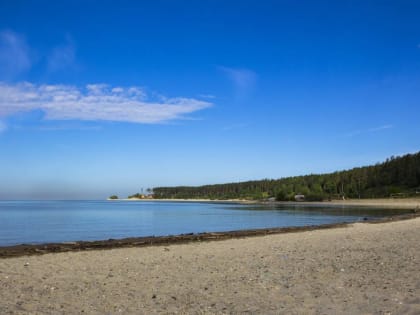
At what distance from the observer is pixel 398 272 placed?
11938mm

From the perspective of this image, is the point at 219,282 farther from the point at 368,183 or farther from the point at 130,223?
the point at 368,183

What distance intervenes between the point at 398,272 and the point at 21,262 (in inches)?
508

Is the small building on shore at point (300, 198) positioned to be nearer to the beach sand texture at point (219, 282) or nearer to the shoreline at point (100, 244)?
the shoreline at point (100, 244)

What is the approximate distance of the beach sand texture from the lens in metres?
8.84

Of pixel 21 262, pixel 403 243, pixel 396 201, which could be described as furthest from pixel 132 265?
→ pixel 396 201

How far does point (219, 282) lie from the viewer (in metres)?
11.5

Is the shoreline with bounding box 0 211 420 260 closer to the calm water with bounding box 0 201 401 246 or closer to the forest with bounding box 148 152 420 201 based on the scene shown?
the calm water with bounding box 0 201 401 246

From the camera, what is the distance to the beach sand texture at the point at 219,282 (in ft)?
29.0

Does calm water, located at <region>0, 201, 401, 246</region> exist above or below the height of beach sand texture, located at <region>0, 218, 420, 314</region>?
below

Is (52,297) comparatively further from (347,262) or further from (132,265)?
(347,262)

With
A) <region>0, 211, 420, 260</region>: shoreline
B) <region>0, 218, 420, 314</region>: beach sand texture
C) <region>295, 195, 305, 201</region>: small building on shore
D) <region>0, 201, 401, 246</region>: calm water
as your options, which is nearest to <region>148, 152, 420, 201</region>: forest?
<region>295, 195, 305, 201</region>: small building on shore

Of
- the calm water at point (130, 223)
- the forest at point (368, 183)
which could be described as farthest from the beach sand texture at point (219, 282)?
the forest at point (368, 183)

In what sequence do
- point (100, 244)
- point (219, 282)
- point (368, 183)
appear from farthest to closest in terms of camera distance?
point (368, 183) < point (100, 244) < point (219, 282)

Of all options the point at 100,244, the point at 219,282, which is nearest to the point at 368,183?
the point at 100,244
